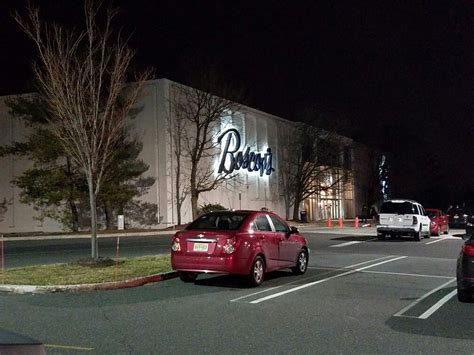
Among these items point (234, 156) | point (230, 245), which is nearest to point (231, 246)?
point (230, 245)

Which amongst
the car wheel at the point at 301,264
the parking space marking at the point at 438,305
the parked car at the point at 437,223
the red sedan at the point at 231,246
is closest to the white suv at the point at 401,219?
the parked car at the point at 437,223

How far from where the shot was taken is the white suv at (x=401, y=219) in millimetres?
27422

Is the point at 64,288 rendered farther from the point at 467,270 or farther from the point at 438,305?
the point at 467,270

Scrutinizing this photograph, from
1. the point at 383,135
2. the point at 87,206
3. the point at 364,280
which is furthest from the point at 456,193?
the point at 364,280

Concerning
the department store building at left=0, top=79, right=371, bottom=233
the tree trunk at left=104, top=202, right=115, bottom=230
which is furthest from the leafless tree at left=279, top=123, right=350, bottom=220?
the tree trunk at left=104, top=202, right=115, bottom=230

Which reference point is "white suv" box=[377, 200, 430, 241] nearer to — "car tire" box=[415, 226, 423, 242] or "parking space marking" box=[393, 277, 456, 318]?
Answer: "car tire" box=[415, 226, 423, 242]

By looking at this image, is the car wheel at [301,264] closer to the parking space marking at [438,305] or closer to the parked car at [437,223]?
the parking space marking at [438,305]

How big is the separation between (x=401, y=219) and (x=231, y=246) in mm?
17408

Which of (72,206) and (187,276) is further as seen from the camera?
(72,206)

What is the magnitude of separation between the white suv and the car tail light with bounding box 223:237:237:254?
17182 mm

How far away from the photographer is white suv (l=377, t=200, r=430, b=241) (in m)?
27.4

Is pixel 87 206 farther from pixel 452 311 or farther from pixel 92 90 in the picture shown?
pixel 452 311

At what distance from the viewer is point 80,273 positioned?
536 inches

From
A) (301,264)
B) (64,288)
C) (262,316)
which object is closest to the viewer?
(262,316)
